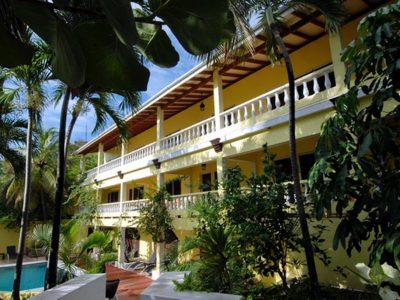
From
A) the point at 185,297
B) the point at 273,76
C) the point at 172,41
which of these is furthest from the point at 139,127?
the point at 172,41

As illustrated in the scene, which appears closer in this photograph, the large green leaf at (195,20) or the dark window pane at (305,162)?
the large green leaf at (195,20)

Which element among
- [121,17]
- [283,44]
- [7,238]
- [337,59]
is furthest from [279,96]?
[7,238]

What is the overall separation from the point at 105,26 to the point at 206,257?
5.88 meters

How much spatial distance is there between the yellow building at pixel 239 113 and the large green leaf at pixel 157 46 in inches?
277

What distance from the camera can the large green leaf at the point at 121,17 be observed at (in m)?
0.71

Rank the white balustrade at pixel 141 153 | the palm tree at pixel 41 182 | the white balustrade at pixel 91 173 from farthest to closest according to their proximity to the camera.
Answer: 1. the white balustrade at pixel 91 173
2. the palm tree at pixel 41 182
3. the white balustrade at pixel 141 153

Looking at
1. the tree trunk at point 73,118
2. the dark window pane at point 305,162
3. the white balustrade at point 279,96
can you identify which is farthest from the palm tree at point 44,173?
the dark window pane at point 305,162

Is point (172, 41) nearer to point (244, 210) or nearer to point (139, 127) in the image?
point (244, 210)

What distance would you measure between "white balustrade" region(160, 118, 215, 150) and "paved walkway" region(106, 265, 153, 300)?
5895 mm

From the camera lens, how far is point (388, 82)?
151 inches

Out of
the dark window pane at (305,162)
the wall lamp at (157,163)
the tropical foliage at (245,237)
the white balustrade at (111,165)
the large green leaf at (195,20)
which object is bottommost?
the tropical foliage at (245,237)

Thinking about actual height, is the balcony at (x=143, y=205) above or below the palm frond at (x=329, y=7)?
below

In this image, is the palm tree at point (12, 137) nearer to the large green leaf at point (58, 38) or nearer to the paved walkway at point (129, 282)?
the paved walkway at point (129, 282)

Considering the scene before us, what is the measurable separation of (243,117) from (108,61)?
36.5 feet
